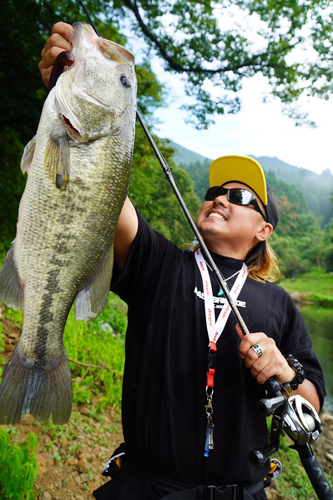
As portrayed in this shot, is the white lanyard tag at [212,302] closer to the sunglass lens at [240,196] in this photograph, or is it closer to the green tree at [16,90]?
the sunglass lens at [240,196]

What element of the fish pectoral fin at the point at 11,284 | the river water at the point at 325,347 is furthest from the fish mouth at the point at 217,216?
the river water at the point at 325,347

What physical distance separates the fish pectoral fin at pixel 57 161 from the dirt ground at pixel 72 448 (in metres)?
2.87

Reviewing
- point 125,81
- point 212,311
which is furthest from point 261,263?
point 125,81

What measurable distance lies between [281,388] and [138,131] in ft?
29.8

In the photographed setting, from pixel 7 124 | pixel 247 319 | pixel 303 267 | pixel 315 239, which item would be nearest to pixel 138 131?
pixel 7 124

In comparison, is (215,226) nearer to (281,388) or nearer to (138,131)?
(281,388)

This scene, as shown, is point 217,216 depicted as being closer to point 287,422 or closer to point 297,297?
point 287,422

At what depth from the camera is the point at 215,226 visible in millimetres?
2270

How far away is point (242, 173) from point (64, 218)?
157 centimetres

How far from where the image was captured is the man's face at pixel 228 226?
2291 mm

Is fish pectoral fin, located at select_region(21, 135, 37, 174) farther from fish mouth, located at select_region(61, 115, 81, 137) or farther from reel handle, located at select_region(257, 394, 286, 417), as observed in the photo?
reel handle, located at select_region(257, 394, 286, 417)

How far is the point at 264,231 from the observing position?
8.48 ft

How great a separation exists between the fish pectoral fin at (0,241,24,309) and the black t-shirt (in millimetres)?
541

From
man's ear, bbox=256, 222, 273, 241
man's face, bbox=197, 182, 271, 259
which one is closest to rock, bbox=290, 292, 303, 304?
man's ear, bbox=256, 222, 273, 241
